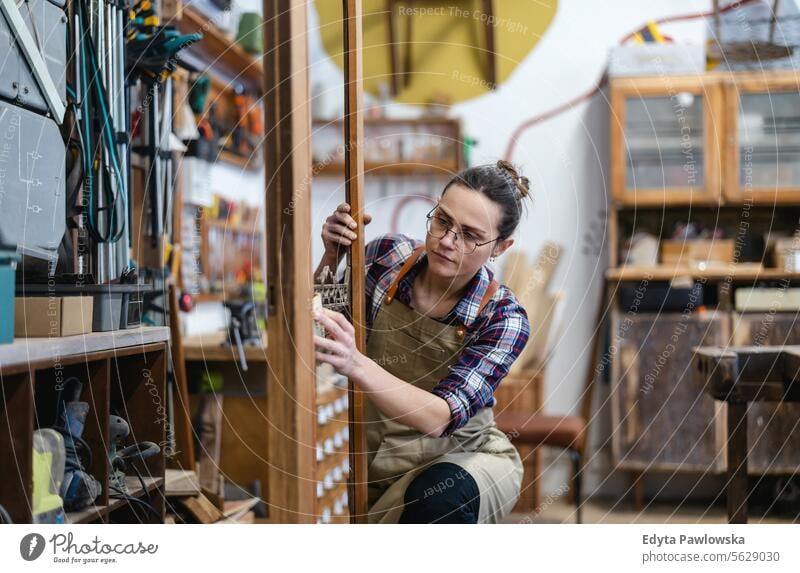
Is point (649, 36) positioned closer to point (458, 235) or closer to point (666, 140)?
point (666, 140)

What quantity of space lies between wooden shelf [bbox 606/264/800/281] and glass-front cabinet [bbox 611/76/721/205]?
28cm

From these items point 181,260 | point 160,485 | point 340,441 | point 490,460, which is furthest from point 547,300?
point 160,485

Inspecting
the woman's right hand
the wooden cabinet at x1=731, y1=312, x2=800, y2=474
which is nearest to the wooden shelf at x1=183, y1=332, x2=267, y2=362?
the woman's right hand

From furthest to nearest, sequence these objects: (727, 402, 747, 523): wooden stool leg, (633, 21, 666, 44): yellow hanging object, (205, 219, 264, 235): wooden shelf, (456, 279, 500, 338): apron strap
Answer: (633, 21, 666, 44): yellow hanging object
(205, 219, 264, 235): wooden shelf
(727, 402, 747, 523): wooden stool leg
(456, 279, 500, 338): apron strap

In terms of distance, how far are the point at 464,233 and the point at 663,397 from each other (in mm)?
2152

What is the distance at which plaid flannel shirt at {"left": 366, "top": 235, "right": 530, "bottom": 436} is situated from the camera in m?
1.53

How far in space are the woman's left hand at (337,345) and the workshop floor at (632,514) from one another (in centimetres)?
198

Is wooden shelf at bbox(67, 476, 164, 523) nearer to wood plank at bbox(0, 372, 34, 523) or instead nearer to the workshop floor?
wood plank at bbox(0, 372, 34, 523)

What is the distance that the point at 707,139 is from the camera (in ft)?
10.9

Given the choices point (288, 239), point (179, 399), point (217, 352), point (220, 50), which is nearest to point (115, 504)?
point (288, 239)

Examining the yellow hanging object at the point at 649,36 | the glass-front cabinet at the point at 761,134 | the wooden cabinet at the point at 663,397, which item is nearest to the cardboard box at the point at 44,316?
the wooden cabinet at the point at 663,397

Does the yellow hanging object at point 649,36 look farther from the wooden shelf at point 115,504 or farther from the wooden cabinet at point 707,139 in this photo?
the wooden shelf at point 115,504

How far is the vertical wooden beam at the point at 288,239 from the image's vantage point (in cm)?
125
